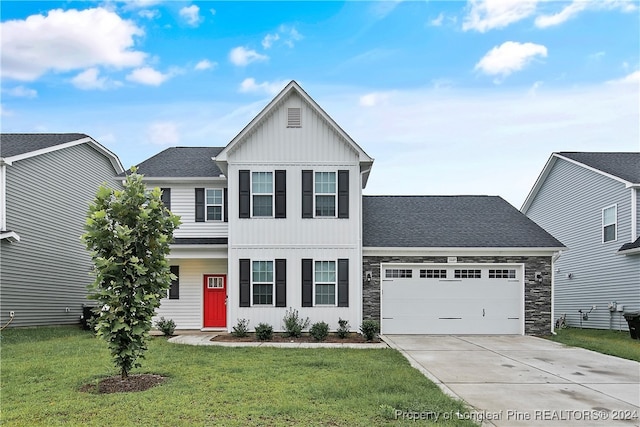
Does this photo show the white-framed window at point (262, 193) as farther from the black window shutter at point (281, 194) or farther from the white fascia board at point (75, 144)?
the white fascia board at point (75, 144)

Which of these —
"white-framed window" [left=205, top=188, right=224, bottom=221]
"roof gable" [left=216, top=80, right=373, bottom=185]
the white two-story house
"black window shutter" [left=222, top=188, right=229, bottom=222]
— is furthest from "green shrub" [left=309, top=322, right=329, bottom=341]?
"white-framed window" [left=205, top=188, right=224, bottom=221]

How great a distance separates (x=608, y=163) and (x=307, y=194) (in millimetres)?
13082

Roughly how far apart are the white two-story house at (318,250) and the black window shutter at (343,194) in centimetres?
A: 3

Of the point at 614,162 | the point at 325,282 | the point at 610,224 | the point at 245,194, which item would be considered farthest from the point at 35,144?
the point at 614,162

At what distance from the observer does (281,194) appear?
658 inches

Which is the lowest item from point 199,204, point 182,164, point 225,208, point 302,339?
point 302,339

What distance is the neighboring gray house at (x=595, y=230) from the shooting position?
62.4 feet

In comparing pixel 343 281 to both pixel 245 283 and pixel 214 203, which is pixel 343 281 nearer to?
pixel 245 283

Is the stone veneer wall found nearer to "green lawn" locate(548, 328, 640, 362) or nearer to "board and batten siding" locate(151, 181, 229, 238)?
"green lawn" locate(548, 328, 640, 362)

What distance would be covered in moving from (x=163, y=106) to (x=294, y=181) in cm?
668

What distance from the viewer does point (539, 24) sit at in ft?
54.4

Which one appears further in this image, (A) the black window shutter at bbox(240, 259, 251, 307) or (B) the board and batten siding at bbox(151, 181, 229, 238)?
(B) the board and batten siding at bbox(151, 181, 229, 238)

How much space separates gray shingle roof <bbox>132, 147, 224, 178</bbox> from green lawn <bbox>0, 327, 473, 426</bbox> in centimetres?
747

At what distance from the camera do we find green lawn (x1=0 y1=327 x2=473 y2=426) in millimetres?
6875
